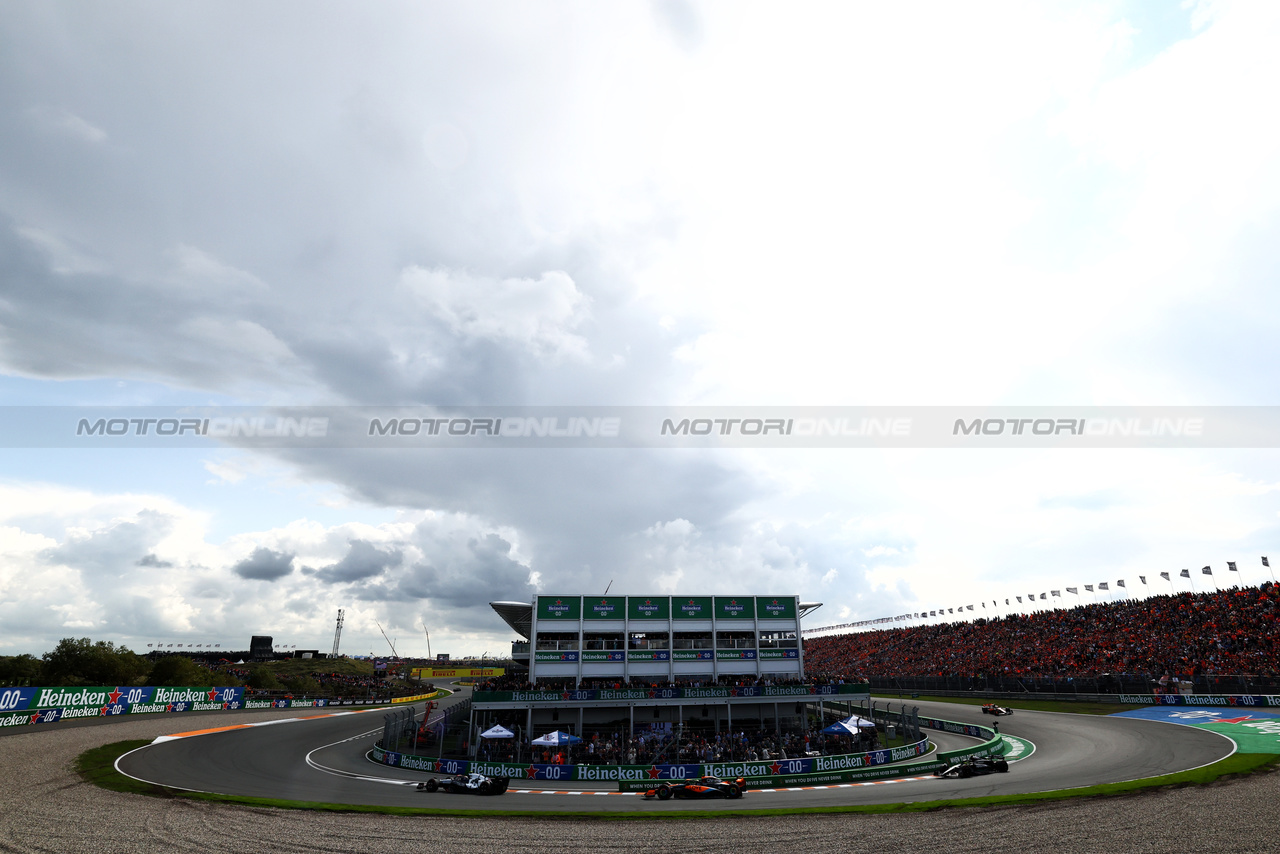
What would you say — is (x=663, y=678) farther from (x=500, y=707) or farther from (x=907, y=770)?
(x=907, y=770)

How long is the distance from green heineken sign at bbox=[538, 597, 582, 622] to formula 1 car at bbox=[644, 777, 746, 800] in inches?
893

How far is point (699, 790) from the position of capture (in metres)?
29.4

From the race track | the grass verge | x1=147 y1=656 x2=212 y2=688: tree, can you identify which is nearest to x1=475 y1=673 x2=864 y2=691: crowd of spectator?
the grass verge

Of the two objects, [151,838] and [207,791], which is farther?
[207,791]

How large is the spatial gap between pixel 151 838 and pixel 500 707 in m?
25.5

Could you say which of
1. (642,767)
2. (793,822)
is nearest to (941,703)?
(642,767)

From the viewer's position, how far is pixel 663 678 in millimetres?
51781

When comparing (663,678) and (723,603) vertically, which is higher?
(723,603)

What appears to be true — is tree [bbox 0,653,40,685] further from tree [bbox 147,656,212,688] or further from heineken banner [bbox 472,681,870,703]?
heineken banner [bbox 472,681,870,703]

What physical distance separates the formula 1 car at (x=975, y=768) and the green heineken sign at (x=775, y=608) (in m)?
23.0

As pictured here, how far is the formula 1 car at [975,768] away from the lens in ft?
103

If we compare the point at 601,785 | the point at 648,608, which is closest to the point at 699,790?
the point at 601,785

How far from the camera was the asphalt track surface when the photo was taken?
91.1 feet

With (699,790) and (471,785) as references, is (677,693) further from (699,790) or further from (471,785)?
(471,785)
